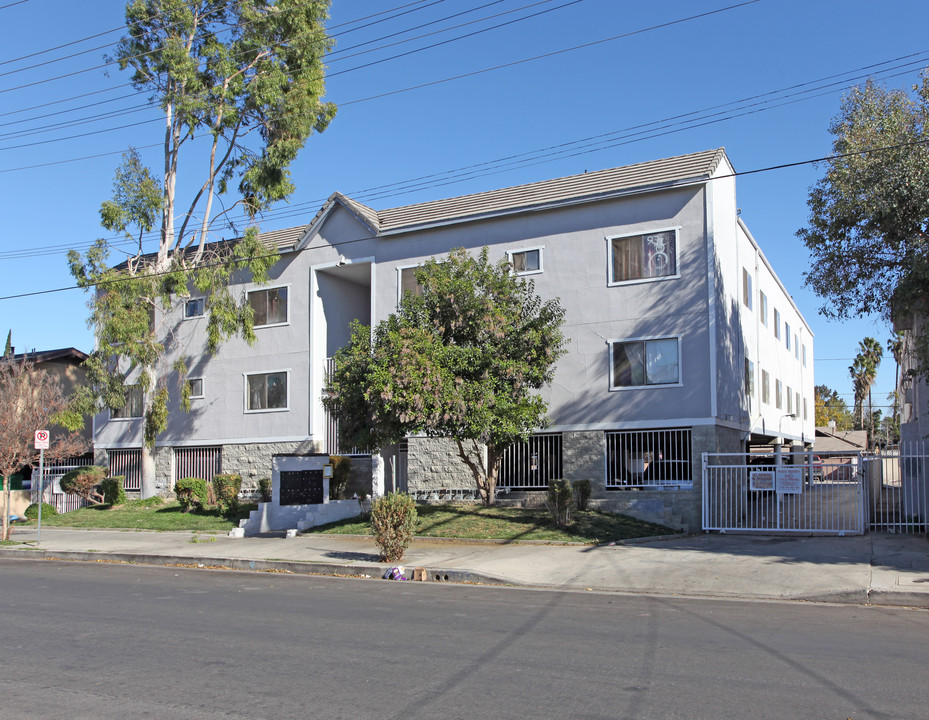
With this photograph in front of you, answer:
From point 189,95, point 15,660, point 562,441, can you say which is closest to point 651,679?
point 15,660

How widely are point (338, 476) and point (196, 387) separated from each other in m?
7.76

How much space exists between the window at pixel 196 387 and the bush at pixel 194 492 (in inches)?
169

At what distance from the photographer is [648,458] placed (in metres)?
21.3

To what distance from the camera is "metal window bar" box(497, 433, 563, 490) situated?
74.3 feet

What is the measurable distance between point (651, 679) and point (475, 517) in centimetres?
1363

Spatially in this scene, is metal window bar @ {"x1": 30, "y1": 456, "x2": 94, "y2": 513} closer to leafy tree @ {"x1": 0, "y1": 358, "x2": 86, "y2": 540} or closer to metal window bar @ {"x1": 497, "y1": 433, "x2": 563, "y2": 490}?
leafy tree @ {"x1": 0, "y1": 358, "x2": 86, "y2": 540}

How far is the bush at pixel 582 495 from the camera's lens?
67.6 feet

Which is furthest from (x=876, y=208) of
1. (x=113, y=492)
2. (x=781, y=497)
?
(x=113, y=492)

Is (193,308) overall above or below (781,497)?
above

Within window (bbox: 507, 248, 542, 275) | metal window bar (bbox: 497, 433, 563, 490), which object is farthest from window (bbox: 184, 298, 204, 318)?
metal window bar (bbox: 497, 433, 563, 490)

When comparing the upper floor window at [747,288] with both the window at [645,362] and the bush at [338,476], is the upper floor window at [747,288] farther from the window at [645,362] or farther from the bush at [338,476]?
the bush at [338,476]

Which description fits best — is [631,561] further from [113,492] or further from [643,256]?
[113,492]

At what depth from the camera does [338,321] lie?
28.2 meters

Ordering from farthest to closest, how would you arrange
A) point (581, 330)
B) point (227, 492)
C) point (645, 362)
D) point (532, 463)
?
point (227, 492)
point (532, 463)
point (581, 330)
point (645, 362)
